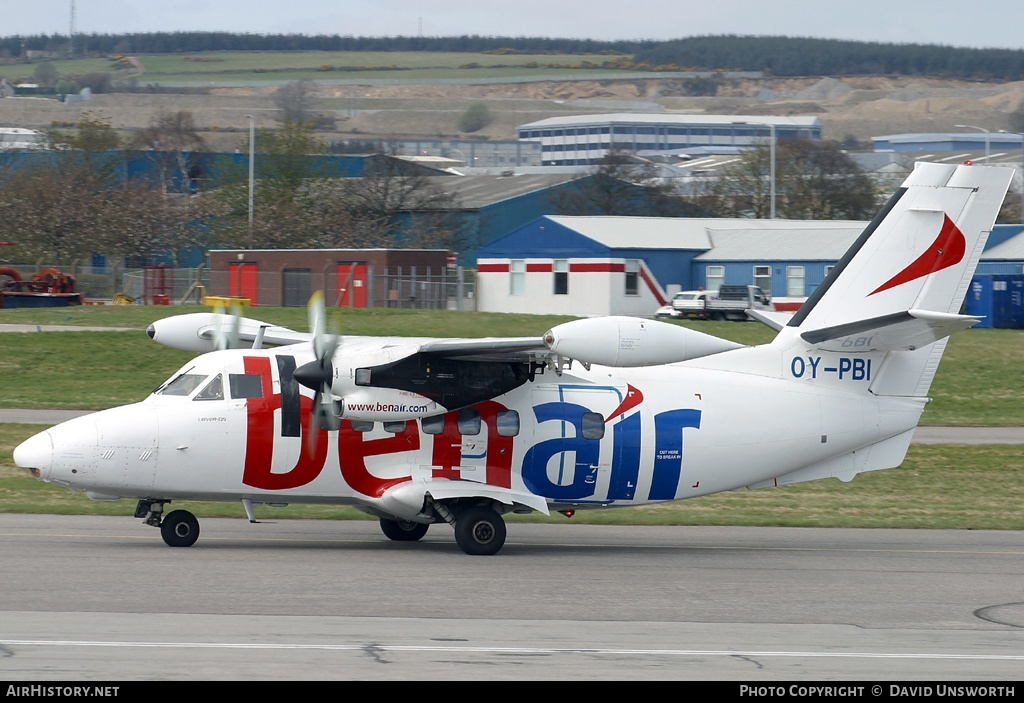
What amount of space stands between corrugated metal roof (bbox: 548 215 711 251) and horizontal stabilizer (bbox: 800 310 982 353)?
147 ft

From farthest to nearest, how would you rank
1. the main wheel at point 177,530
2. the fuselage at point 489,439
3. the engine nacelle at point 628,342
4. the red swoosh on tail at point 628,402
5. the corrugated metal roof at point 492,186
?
the corrugated metal roof at point 492,186 → the red swoosh on tail at point 628,402 → the main wheel at point 177,530 → the fuselage at point 489,439 → the engine nacelle at point 628,342

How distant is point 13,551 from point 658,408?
882 centimetres

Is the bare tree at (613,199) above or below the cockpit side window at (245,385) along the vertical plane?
above

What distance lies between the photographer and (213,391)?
1695cm

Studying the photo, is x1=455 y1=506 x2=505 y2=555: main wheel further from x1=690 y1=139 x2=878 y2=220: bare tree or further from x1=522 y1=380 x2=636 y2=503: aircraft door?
x1=690 y1=139 x2=878 y2=220: bare tree

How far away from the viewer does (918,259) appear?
1839 centimetres

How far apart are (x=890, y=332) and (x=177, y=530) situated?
10.1 metres

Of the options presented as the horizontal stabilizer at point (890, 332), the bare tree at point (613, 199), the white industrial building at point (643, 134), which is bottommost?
the horizontal stabilizer at point (890, 332)

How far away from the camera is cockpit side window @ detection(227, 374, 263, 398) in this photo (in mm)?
16984

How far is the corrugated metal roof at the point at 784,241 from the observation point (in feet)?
213

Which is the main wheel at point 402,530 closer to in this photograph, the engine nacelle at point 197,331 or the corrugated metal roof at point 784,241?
the engine nacelle at point 197,331

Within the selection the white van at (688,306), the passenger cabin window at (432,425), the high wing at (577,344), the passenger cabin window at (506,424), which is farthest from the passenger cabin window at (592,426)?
the white van at (688,306)

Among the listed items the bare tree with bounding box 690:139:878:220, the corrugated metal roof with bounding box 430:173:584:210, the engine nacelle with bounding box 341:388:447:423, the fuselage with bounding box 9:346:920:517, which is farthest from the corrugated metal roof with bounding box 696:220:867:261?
the engine nacelle with bounding box 341:388:447:423

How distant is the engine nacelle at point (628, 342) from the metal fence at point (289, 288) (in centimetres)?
4076
